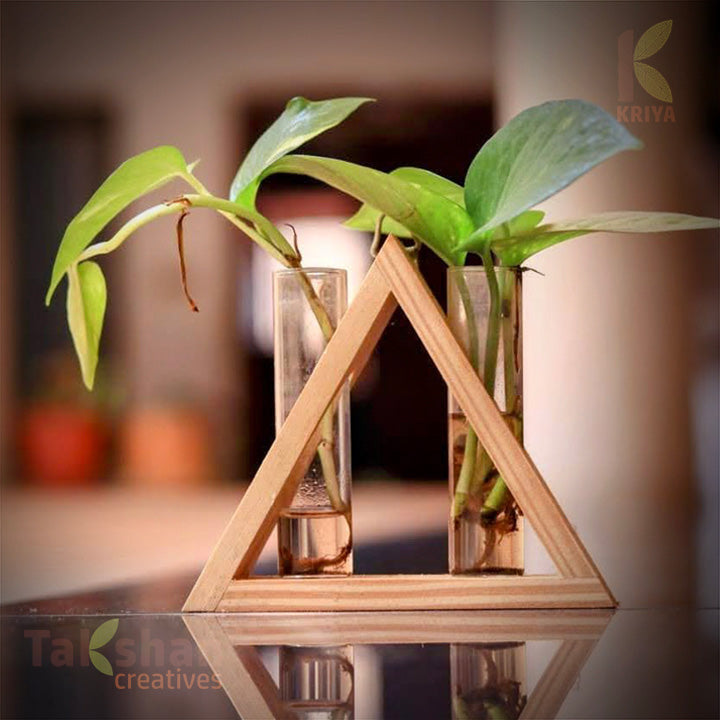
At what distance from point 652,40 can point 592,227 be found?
566 mm

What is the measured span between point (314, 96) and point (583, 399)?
9.23ft

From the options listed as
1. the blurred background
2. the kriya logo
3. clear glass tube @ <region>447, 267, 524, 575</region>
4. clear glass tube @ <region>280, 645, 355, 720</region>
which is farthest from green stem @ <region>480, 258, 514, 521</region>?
the blurred background

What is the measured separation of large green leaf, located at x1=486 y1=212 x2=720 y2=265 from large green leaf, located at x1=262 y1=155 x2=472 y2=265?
0.02 m

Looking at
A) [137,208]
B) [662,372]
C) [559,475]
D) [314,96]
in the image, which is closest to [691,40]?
[662,372]

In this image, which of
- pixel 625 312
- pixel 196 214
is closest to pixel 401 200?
pixel 625 312

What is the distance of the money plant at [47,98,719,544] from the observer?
0.47 metres

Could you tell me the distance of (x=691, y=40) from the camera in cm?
103

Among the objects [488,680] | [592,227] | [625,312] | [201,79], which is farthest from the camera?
[201,79]

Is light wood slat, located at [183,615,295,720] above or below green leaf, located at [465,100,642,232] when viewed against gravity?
below

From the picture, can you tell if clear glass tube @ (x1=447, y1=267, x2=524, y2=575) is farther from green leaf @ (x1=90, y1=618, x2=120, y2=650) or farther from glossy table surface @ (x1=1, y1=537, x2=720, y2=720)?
green leaf @ (x1=90, y1=618, x2=120, y2=650)

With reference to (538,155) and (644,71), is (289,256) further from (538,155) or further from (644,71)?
(644,71)

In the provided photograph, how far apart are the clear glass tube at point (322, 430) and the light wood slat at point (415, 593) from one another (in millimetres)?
18

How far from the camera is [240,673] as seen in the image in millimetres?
409

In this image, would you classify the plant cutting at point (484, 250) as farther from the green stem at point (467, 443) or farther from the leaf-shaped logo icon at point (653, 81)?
the leaf-shaped logo icon at point (653, 81)
